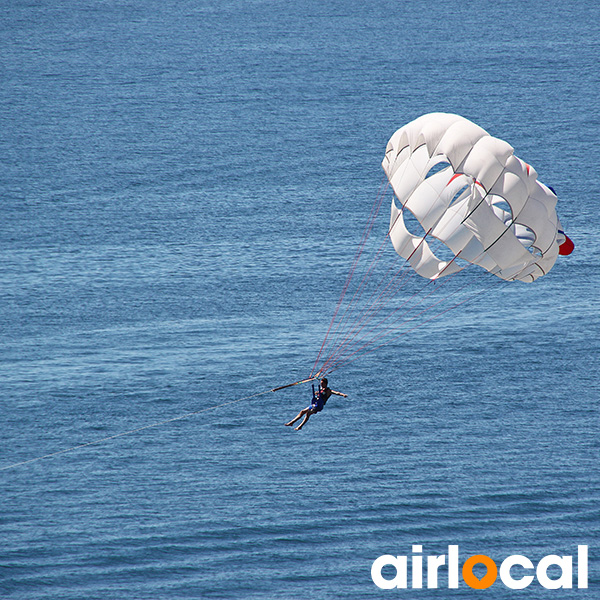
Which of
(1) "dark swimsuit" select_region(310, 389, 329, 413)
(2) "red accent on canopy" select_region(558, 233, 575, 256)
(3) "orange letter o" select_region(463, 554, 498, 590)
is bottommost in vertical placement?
(1) "dark swimsuit" select_region(310, 389, 329, 413)

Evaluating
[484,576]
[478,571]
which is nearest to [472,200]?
[478,571]

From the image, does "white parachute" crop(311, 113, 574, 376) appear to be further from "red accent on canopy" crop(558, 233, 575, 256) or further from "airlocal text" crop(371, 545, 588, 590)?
"airlocal text" crop(371, 545, 588, 590)

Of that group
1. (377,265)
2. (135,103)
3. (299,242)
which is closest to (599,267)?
(377,265)

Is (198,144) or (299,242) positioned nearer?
(299,242)

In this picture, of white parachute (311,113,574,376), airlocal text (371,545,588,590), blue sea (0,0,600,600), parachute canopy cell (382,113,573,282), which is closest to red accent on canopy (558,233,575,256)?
white parachute (311,113,574,376)

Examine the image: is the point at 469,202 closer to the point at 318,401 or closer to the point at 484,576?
the point at 318,401

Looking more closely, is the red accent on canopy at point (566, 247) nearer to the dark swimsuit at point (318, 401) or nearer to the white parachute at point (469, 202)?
the white parachute at point (469, 202)

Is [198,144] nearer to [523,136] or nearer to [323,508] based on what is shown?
[523,136]
